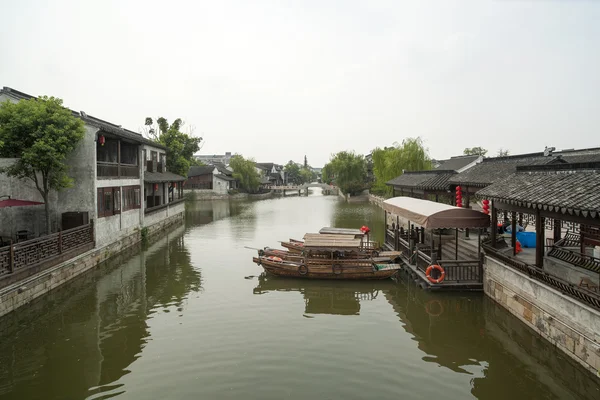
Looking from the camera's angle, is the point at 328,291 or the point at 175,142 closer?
the point at 328,291

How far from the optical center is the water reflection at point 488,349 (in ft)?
26.7

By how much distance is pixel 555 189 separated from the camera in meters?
9.94

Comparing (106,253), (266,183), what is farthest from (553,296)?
(266,183)

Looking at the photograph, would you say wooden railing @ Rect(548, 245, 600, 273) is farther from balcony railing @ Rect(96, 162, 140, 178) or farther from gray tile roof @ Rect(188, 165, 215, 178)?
gray tile roof @ Rect(188, 165, 215, 178)

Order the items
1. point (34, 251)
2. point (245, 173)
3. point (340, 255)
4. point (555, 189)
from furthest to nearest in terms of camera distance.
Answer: point (245, 173) < point (340, 255) < point (34, 251) < point (555, 189)

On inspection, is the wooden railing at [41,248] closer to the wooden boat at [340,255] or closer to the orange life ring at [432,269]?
the wooden boat at [340,255]

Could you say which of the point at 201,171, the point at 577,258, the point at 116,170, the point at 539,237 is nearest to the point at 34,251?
the point at 116,170

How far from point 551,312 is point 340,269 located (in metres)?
7.46

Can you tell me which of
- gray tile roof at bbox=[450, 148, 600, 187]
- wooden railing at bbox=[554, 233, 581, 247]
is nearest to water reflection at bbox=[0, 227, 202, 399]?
wooden railing at bbox=[554, 233, 581, 247]

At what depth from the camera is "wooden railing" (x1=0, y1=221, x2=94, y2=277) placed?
1171 cm

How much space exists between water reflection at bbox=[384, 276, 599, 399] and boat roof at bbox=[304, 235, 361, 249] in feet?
8.60

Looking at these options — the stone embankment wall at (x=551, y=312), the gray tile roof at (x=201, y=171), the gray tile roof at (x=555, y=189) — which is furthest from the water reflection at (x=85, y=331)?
the gray tile roof at (x=201, y=171)

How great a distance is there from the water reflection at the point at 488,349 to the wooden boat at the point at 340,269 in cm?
180

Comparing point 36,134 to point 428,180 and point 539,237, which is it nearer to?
point 539,237
